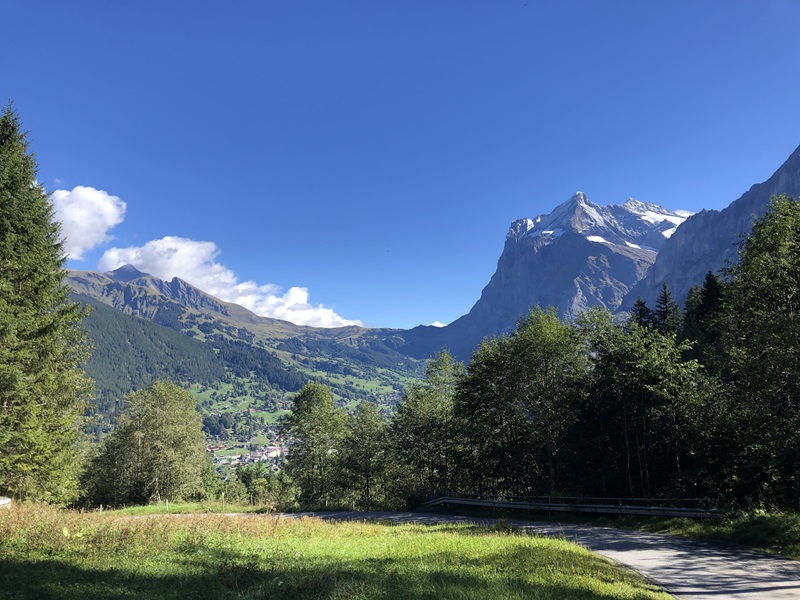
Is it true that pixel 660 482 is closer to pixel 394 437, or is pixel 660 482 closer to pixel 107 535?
pixel 394 437

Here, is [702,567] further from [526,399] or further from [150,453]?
[150,453]

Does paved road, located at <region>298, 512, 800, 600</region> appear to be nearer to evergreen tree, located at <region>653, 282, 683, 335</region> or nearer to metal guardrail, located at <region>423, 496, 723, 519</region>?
metal guardrail, located at <region>423, 496, 723, 519</region>

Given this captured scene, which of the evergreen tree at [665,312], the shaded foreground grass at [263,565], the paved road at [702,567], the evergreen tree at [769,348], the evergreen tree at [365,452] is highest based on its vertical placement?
the evergreen tree at [665,312]

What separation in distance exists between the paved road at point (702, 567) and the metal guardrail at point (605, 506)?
2.88 m

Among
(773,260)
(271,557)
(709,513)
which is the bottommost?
(709,513)

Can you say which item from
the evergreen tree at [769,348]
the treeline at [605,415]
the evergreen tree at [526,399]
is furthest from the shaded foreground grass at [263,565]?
the evergreen tree at [526,399]

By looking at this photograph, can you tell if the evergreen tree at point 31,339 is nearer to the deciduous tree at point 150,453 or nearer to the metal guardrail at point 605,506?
the metal guardrail at point 605,506

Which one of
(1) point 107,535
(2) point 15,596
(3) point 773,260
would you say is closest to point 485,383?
(3) point 773,260

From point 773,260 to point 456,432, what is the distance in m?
30.0

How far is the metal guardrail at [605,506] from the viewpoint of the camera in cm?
1922

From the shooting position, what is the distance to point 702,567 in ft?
39.1

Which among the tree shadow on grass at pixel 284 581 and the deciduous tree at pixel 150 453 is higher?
the tree shadow on grass at pixel 284 581

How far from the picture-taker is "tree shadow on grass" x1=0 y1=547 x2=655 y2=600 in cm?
781

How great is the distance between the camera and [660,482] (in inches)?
1088
